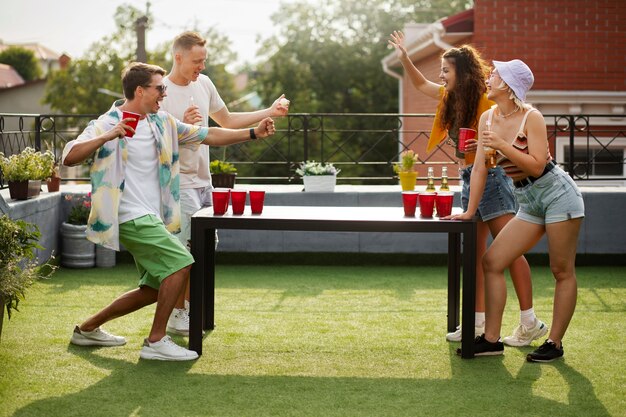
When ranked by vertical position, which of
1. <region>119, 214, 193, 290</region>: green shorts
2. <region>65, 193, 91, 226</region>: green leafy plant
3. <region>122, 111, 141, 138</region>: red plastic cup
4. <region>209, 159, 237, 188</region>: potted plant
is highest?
<region>122, 111, 141, 138</region>: red plastic cup

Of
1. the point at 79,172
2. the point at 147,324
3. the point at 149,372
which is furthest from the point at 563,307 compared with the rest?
the point at 79,172

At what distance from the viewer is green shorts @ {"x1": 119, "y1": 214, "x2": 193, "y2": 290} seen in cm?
550

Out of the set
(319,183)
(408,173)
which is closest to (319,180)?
(319,183)

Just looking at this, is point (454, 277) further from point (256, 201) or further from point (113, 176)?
point (113, 176)

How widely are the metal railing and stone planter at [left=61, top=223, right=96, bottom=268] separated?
775mm

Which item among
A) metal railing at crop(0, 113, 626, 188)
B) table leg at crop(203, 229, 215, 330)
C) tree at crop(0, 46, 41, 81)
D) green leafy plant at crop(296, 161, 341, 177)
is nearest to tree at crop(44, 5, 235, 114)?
metal railing at crop(0, 113, 626, 188)

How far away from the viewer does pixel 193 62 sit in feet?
20.5

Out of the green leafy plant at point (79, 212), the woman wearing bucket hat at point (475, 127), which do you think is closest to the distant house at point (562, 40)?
the green leafy plant at point (79, 212)

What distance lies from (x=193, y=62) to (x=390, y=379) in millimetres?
2442

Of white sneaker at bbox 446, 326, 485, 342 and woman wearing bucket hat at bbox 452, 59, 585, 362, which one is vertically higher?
woman wearing bucket hat at bbox 452, 59, 585, 362

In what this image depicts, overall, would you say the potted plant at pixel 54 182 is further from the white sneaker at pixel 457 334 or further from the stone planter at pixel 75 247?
the white sneaker at pixel 457 334

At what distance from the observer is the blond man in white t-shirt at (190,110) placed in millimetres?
6234

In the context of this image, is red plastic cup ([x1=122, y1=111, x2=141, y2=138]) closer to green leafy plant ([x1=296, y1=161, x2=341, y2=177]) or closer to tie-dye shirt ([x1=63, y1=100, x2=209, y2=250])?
tie-dye shirt ([x1=63, y1=100, x2=209, y2=250])

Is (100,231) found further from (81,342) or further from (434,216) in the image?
(434,216)
